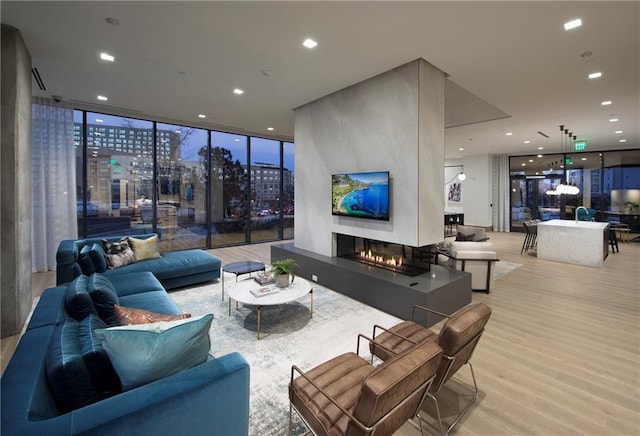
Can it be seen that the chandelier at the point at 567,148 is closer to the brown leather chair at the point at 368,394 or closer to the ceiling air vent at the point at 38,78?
the brown leather chair at the point at 368,394

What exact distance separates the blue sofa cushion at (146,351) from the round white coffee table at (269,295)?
66.0 inches

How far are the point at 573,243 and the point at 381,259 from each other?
5014mm

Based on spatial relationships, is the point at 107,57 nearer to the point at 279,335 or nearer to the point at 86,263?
the point at 86,263

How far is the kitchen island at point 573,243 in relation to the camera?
20.8 feet

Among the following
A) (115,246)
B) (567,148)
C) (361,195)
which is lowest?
(115,246)

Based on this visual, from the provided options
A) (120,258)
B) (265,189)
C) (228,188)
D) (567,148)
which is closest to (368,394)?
(120,258)

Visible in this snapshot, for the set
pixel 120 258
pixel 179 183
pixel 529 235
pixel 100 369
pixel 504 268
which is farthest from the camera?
pixel 529 235

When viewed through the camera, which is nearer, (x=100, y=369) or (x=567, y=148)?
(x=100, y=369)

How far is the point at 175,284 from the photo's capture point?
467 cm

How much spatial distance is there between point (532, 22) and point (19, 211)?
223 inches

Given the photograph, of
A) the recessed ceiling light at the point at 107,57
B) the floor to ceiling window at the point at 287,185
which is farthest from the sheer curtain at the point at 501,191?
the recessed ceiling light at the point at 107,57

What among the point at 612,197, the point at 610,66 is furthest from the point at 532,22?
the point at 612,197

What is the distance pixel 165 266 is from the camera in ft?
15.0

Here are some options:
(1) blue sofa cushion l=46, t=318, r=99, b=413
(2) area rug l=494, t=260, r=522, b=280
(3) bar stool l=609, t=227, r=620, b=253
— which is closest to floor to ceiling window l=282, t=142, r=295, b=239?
(2) area rug l=494, t=260, r=522, b=280
